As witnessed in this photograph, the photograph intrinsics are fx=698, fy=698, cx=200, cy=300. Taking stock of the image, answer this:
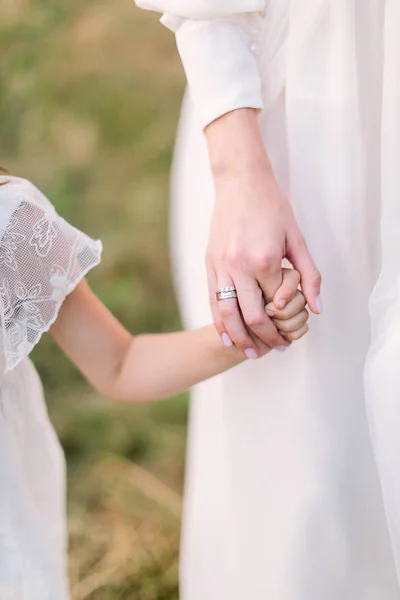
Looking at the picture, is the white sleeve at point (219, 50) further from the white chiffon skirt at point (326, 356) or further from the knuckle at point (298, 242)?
the knuckle at point (298, 242)

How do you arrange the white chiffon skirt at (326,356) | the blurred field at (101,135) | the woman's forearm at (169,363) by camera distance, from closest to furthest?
the white chiffon skirt at (326,356) → the woman's forearm at (169,363) → the blurred field at (101,135)

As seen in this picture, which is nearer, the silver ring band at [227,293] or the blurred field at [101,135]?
the silver ring band at [227,293]

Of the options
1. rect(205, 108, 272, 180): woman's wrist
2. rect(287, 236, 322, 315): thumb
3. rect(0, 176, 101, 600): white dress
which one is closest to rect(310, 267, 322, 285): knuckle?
rect(287, 236, 322, 315): thumb

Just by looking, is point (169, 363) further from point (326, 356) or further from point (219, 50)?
point (219, 50)

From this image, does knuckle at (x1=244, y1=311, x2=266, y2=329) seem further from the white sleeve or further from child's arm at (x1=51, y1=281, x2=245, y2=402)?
the white sleeve

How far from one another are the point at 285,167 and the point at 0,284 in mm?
298

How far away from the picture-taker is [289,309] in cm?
62

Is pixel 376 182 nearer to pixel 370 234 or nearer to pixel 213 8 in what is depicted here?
pixel 370 234

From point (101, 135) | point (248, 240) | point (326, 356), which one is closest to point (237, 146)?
point (248, 240)

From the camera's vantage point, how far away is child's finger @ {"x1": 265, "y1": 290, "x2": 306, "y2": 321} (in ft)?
2.03

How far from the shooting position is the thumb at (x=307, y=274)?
0.62 metres

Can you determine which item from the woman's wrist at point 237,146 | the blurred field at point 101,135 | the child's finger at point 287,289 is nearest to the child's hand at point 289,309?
the child's finger at point 287,289

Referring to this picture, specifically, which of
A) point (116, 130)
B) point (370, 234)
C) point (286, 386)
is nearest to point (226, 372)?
point (286, 386)

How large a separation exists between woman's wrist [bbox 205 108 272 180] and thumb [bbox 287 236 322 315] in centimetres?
8
